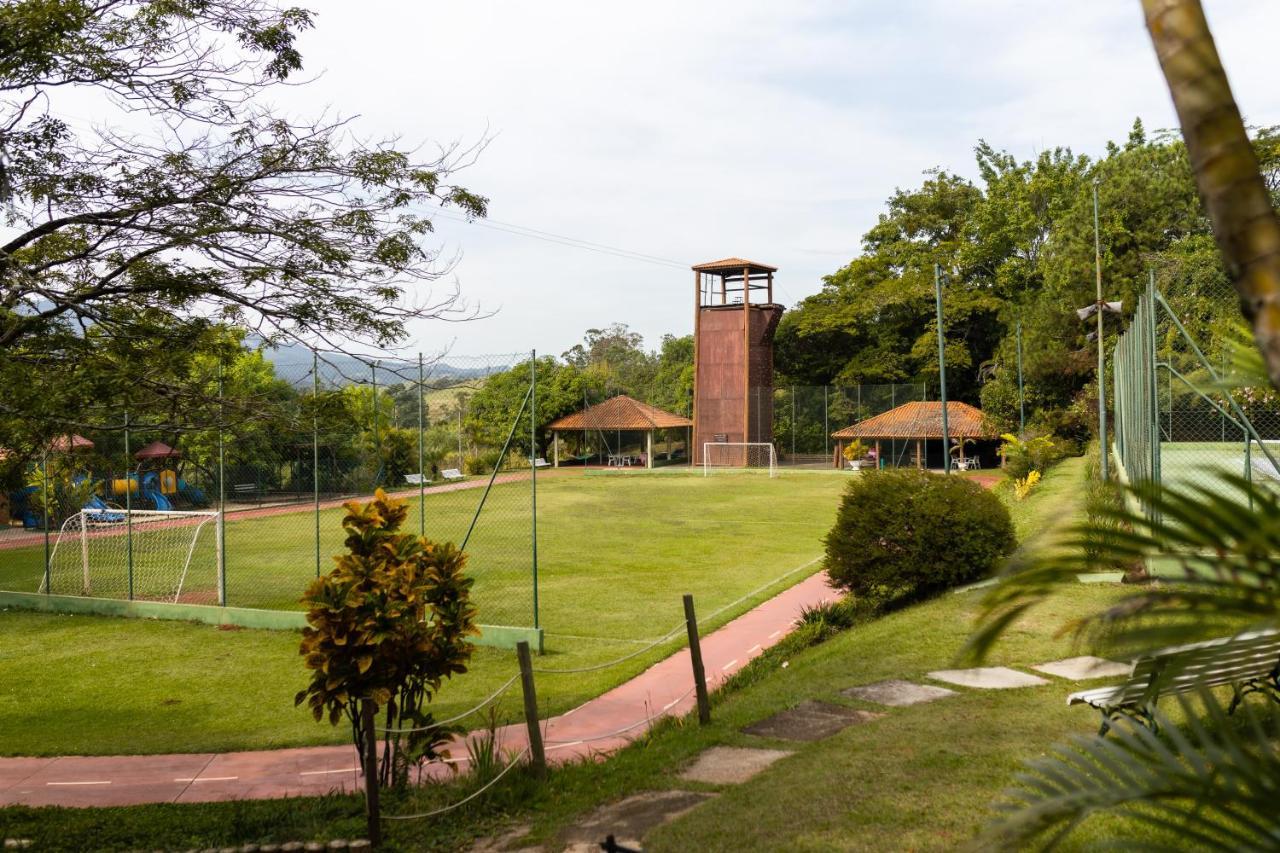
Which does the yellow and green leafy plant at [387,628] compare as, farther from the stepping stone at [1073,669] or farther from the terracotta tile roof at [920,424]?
the terracotta tile roof at [920,424]

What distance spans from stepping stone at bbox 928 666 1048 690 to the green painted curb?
468 centimetres

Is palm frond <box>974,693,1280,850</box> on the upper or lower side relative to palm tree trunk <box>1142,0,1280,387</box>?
lower

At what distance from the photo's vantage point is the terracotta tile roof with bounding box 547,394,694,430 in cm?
4256

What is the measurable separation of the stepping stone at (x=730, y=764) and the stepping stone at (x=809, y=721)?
1.05ft

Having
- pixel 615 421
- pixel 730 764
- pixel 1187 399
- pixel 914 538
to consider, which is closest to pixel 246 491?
pixel 914 538

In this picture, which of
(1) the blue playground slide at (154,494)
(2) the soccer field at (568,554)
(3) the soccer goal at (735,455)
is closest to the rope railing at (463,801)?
(2) the soccer field at (568,554)

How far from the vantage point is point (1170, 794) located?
1.59 metres

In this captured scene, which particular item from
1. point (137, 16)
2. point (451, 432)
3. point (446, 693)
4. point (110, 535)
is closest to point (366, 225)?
point (137, 16)

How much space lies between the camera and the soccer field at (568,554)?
13.7m

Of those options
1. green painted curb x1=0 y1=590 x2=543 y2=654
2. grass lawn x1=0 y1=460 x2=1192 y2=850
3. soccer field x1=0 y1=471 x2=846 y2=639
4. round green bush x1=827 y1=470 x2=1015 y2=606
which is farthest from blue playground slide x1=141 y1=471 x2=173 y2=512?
Result: grass lawn x1=0 y1=460 x2=1192 y2=850

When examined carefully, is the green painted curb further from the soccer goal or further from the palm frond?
the soccer goal

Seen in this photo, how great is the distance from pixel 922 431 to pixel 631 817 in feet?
108

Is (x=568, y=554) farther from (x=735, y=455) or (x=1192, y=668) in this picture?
(x=735, y=455)

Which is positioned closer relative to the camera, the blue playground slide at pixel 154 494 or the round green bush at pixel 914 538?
the round green bush at pixel 914 538
